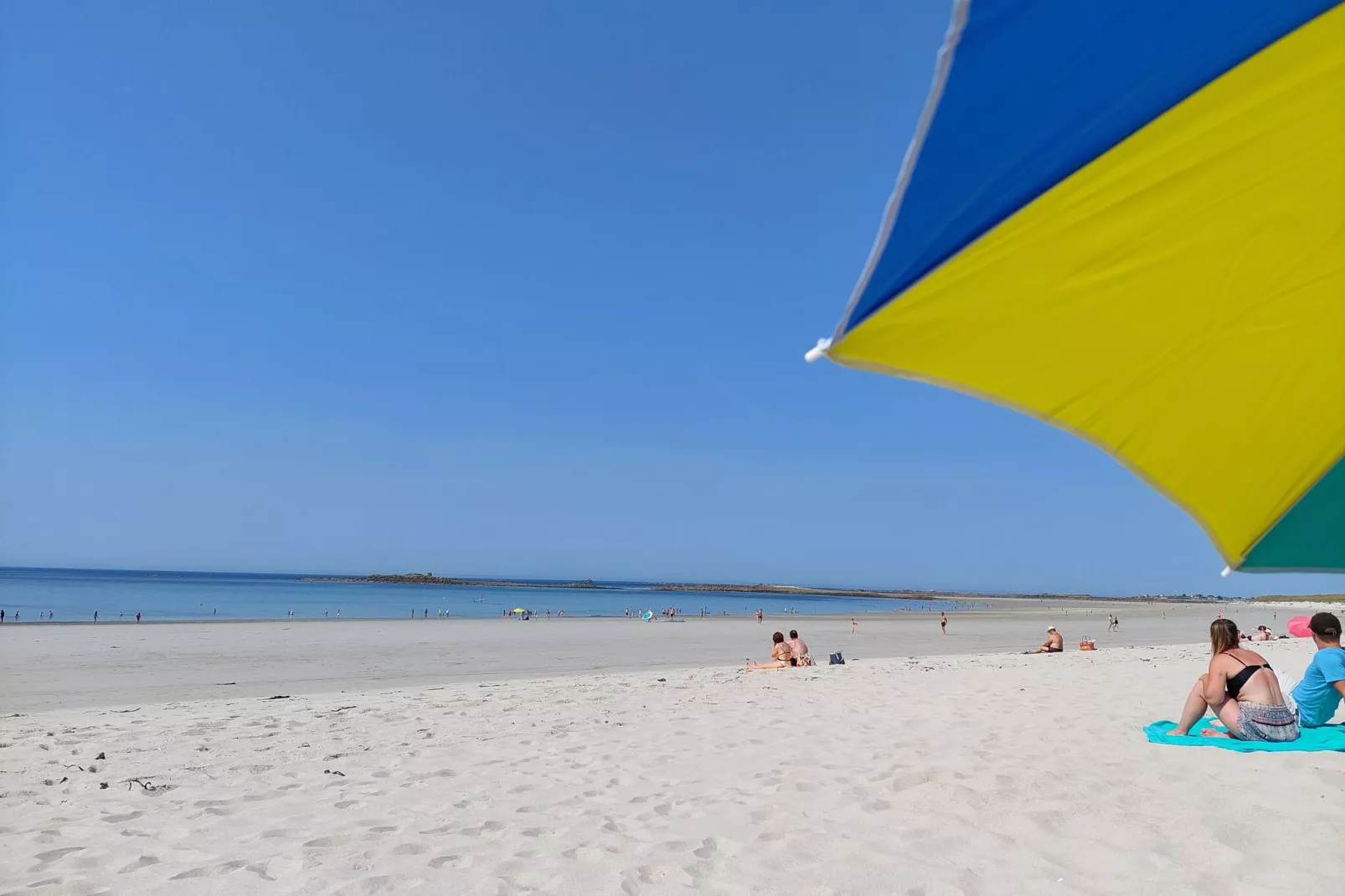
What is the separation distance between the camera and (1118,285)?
1875 millimetres

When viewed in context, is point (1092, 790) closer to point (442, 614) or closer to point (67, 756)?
point (67, 756)

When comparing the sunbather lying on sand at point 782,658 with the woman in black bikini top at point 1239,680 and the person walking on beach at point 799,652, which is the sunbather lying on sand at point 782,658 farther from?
the woman in black bikini top at point 1239,680

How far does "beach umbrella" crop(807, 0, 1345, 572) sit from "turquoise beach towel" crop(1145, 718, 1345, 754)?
15.7 feet

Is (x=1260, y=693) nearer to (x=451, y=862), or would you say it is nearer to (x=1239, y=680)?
(x=1239, y=680)

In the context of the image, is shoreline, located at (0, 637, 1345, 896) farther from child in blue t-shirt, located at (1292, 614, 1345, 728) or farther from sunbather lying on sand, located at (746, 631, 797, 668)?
sunbather lying on sand, located at (746, 631, 797, 668)

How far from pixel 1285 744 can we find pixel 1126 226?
5939 millimetres

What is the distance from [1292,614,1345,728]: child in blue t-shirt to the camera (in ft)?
20.5

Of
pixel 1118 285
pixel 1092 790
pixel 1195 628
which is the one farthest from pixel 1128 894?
pixel 1195 628

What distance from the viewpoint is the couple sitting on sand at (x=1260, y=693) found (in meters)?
5.95

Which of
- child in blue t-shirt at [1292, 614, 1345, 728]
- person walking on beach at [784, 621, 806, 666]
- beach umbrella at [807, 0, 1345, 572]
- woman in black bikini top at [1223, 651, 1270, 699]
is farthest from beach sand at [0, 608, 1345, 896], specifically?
person walking on beach at [784, 621, 806, 666]

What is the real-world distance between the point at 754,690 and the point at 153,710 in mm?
7477

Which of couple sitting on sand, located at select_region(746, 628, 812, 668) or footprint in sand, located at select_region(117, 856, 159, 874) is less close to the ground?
footprint in sand, located at select_region(117, 856, 159, 874)

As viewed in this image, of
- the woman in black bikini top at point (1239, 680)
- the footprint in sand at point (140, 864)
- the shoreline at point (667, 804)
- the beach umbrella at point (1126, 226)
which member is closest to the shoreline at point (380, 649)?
the shoreline at point (667, 804)

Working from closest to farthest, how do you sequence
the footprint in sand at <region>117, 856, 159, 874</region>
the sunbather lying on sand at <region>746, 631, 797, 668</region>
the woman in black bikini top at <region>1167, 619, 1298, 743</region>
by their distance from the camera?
the footprint in sand at <region>117, 856, 159, 874</region>, the woman in black bikini top at <region>1167, 619, 1298, 743</region>, the sunbather lying on sand at <region>746, 631, 797, 668</region>
